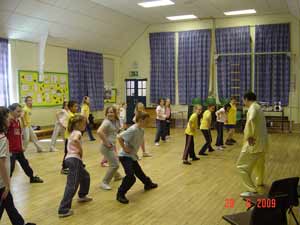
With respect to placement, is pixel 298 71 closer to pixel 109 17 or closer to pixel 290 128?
pixel 290 128

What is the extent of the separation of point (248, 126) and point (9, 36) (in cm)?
785

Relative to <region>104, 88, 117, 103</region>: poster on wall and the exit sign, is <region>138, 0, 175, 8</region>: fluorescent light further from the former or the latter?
<region>104, 88, 117, 103</region>: poster on wall

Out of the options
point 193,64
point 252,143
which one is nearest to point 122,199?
point 252,143

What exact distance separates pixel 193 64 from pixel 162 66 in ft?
4.45

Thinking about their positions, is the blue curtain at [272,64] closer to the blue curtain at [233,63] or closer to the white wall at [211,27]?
the white wall at [211,27]

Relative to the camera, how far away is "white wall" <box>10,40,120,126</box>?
→ 9.99 metres

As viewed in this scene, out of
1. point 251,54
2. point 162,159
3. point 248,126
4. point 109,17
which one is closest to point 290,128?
point 251,54

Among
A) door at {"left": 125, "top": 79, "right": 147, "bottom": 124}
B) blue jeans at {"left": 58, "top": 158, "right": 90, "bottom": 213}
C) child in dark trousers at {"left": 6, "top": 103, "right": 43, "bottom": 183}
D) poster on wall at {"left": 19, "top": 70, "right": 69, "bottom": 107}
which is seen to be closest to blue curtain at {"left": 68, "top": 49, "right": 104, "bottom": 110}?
Answer: poster on wall at {"left": 19, "top": 70, "right": 69, "bottom": 107}

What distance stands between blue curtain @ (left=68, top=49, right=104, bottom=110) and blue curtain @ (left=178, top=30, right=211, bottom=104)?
10.6 ft

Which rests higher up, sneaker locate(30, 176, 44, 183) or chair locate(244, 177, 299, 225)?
chair locate(244, 177, 299, 225)

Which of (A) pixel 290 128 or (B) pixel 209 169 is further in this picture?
(A) pixel 290 128

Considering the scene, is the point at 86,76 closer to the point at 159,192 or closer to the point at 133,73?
the point at 133,73

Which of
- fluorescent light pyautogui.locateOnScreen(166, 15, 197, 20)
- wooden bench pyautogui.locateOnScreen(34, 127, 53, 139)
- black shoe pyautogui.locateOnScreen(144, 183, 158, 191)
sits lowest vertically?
black shoe pyautogui.locateOnScreen(144, 183, 158, 191)

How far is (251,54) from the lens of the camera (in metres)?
12.4
